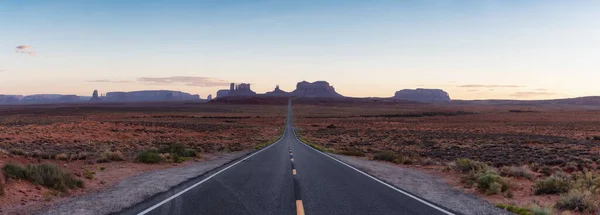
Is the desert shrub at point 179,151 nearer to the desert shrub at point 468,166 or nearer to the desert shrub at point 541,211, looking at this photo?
the desert shrub at point 468,166

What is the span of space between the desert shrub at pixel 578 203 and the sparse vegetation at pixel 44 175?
1189 cm

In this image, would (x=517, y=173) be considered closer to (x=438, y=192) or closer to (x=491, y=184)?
(x=491, y=184)

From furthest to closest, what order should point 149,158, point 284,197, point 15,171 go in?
point 149,158 → point 15,171 → point 284,197

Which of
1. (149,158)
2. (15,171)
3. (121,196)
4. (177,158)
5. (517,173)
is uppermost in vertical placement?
(15,171)

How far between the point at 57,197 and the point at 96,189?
158 centimetres

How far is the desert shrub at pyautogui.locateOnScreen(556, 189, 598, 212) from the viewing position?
9.14 m

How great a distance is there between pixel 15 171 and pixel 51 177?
0.82 metres

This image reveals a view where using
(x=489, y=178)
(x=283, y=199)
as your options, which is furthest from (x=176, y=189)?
(x=489, y=178)

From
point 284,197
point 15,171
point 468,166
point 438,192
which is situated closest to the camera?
point 284,197

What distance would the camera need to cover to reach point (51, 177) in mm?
11242

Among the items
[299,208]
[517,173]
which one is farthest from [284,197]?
[517,173]

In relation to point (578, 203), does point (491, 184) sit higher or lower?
lower

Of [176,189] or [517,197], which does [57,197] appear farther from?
[517,197]

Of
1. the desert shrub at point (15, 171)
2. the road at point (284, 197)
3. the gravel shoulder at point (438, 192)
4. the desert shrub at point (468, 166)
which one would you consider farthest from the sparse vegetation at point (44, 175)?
the desert shrub at point (468, 166)
